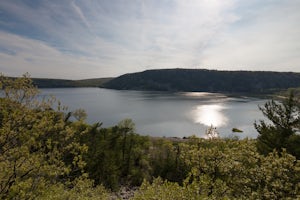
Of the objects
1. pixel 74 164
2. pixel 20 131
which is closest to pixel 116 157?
pixel 74 164

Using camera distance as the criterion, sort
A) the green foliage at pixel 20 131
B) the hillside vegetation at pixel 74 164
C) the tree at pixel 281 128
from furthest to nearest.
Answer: the tree at pixel 281 128
the hillside vegetation at pixel 74 164
the green foliage at pixel 20 131

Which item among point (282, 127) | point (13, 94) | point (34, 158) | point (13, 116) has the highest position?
point (13, 94)

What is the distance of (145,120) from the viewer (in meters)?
102

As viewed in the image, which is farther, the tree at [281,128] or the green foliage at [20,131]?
the tree at [281,128]

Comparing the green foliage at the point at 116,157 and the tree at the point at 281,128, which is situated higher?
the tree at the point at 281,128

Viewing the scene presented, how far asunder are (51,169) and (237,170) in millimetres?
9199

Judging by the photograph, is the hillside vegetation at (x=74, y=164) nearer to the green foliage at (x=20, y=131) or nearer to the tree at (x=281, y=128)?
the green foliage at (x=20, y=131)

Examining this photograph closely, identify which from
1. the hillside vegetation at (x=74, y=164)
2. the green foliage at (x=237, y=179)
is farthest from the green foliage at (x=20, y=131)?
A: the green foliage at (x=237, y=179)

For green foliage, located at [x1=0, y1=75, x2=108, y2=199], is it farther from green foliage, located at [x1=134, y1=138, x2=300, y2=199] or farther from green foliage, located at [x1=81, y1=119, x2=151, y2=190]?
green foliage, located at [x1=81, y1=119, x2=151, y2=190]

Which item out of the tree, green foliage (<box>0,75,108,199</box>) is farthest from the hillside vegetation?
the tree

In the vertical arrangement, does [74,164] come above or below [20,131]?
below

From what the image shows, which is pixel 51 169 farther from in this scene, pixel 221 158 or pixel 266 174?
pixel 266 174

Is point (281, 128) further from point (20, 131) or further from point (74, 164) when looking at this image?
point (20, 131)

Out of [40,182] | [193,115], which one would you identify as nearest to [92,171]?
[40,182]
